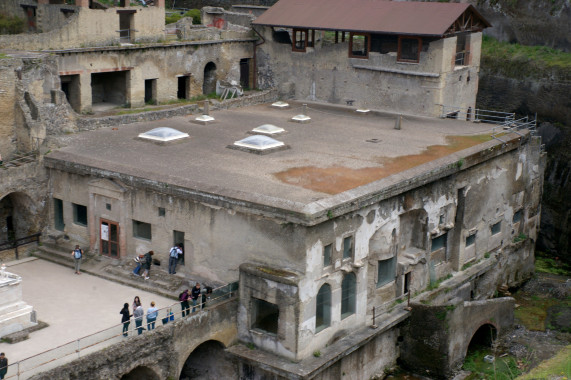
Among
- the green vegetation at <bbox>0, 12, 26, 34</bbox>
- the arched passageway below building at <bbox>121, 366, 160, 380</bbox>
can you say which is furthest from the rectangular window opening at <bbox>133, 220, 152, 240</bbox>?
the green vegetation at <bbox>0, 12, 26, 34</bbox>

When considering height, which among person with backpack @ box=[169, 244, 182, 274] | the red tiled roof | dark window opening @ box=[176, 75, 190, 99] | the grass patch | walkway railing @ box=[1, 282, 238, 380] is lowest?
the grass patch

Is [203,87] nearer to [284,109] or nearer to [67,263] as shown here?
[284,109]

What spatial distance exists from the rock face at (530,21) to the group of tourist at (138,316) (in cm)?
3797

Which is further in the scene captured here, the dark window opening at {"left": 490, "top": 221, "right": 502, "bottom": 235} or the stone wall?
the dark window opening at {"left": 490, "top": 221, "right": 502, "bottom": 235}

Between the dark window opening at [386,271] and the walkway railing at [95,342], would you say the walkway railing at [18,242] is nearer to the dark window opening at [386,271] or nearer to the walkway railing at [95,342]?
the walkway railing at [95,342]

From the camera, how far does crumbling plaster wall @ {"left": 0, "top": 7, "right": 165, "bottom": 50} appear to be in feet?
133

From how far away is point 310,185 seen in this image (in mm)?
31688

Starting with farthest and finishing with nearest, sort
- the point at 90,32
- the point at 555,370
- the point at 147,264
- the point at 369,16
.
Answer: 1. the point at 369,16
2. the point at 90,32
3. the point at 147,264
4. the point at 555,370

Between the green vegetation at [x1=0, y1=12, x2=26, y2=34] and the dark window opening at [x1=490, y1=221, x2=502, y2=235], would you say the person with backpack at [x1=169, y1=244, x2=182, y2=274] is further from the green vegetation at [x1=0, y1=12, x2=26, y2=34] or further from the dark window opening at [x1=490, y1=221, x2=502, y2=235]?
the green vegetation at [x1=0, y1=12, x2=26, y2=34]

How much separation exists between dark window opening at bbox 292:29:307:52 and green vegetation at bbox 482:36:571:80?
13085mm

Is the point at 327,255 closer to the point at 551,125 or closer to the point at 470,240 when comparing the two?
the point at 470,240

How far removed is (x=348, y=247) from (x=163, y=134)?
1134 centimetres

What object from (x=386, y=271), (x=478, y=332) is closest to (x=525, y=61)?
(x=478, y=332)

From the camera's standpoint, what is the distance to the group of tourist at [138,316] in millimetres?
27516
